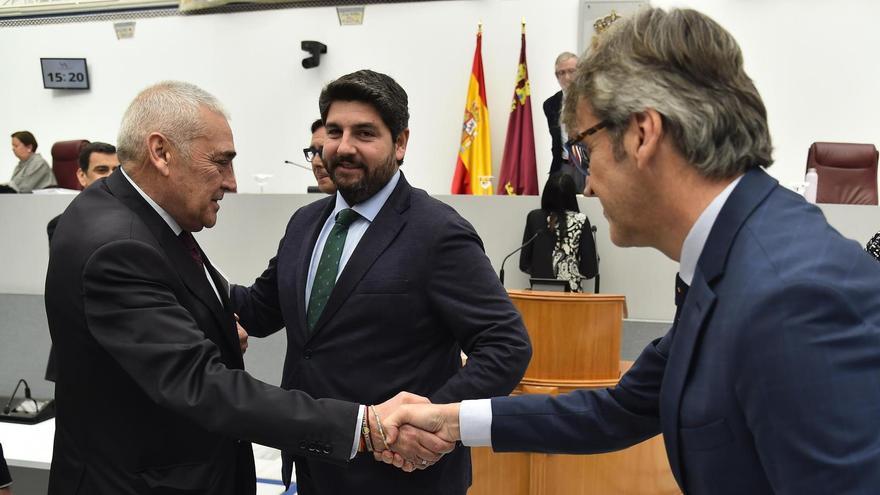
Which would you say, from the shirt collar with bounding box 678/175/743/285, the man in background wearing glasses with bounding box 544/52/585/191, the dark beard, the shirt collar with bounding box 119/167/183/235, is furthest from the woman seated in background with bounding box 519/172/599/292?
the shirt collar with bounding box 678/175/743/285

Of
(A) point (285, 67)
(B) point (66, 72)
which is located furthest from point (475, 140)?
(B) point (66, 72)

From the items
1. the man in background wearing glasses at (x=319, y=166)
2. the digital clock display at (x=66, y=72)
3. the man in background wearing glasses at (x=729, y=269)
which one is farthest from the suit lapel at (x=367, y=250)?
the digital clock display at (x=66, y=72)

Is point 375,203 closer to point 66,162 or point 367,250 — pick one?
point 367,250

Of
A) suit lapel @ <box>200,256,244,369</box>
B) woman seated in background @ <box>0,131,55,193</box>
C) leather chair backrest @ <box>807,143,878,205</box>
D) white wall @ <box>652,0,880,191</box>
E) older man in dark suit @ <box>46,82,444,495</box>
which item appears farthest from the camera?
woman seated in background @ <box>0,131,55,193</box>

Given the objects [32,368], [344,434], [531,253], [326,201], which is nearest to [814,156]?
[531,253]

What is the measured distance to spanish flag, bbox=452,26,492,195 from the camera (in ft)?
23.7

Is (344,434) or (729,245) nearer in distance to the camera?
(729,245)

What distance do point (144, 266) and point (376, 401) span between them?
0.63 metres

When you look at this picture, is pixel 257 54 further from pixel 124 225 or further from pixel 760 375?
pixel 760 375

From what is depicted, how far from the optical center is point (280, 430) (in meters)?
1.48

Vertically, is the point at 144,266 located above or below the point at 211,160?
below

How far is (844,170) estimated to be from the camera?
6.07m

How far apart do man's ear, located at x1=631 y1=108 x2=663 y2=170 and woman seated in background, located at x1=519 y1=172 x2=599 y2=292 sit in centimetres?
334

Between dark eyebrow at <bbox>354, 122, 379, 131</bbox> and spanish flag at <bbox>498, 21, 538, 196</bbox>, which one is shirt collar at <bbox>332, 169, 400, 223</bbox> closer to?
dark eyebrow at <bbox>354, 122, 379, 131</bbox>
